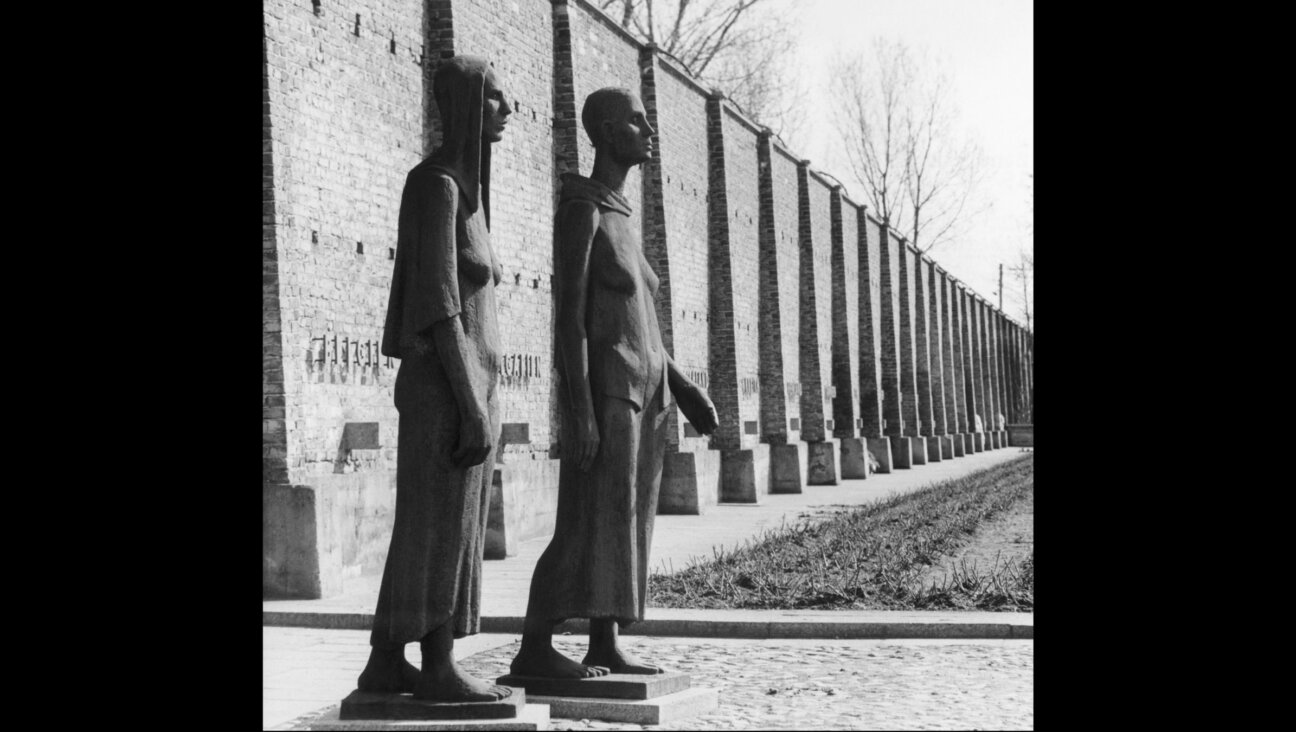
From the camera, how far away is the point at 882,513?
1753cm

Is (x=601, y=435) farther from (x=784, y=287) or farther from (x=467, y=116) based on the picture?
(x=784, y=287)

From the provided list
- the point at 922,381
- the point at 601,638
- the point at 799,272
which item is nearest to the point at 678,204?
the point at 799,272

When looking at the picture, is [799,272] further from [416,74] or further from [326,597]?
[326,597]

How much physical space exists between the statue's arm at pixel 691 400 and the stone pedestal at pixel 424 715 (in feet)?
5.59

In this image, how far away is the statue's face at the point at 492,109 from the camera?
5641mm

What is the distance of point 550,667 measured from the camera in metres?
6.07

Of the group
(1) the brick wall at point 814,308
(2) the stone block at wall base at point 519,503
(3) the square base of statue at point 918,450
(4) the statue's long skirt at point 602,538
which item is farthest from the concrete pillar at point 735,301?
(4) the statue's long skirt at point 602,538

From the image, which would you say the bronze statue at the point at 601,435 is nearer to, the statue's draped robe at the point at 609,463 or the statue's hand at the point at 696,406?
the statue's draped robe at the point at 609,463

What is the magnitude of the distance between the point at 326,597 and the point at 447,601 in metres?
5.15

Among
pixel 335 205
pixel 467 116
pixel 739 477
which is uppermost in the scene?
pixel 335 205

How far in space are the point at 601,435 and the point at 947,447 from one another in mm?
36925

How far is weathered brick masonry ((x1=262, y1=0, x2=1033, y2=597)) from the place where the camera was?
1066cm

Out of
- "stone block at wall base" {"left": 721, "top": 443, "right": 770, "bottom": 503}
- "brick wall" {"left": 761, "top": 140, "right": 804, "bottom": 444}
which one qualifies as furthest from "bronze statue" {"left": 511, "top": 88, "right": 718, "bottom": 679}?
"brick wall" {"left": 761, "top": 140, "right": 804, "bottom": 444}

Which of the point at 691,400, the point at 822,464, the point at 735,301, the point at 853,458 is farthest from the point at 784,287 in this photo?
the point at 691,400
